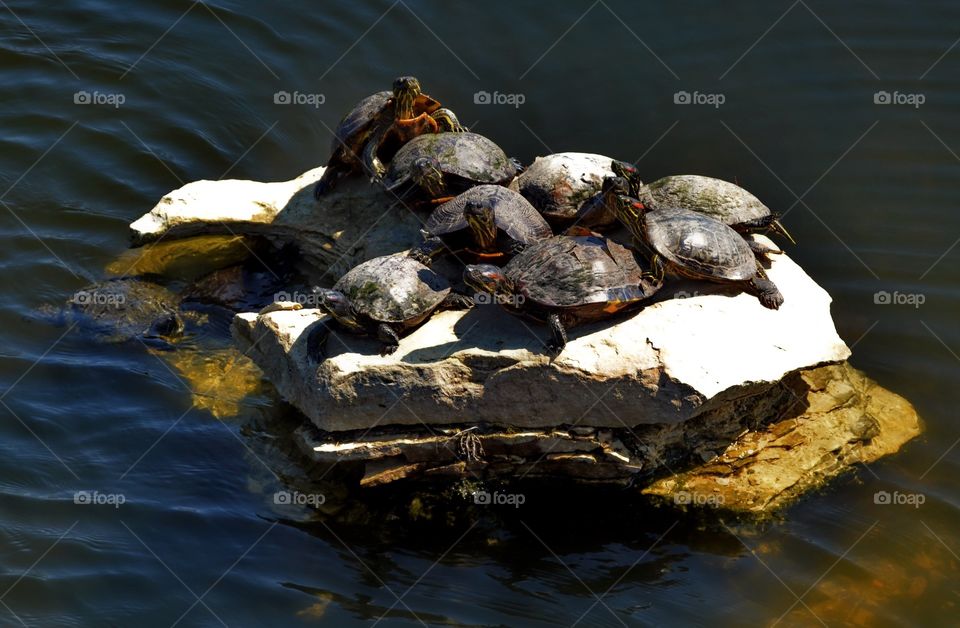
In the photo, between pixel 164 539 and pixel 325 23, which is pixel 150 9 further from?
pixel 164 539

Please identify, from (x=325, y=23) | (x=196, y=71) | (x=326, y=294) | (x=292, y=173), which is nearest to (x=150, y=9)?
(x=196, y=71)

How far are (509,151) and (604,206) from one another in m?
3.27

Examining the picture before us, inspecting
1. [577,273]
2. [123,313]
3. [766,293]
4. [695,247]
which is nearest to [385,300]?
[577,273]

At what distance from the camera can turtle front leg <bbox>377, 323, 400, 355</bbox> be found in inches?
316

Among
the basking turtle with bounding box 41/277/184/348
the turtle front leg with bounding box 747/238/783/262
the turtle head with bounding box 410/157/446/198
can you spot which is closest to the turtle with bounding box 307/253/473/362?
the turtle head with bounding box 410/157/446/198

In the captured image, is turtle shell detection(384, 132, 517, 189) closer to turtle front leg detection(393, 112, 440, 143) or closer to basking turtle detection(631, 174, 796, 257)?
turtle front leg detection(393, 112, 440, 143)

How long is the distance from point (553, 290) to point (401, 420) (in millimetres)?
1567

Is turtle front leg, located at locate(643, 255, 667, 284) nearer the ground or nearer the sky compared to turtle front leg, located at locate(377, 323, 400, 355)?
nearer the sky

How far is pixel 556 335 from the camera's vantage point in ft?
25.6

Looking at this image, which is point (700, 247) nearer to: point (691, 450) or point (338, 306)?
point (691, 450)

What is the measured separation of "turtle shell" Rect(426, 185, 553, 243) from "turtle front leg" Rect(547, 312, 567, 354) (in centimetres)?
101

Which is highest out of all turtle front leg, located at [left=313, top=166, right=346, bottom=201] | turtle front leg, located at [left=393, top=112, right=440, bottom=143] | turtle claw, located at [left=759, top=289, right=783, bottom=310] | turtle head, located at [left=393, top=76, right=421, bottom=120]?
turtle head, located at [left=393, top=76, right=421, bottom=120]

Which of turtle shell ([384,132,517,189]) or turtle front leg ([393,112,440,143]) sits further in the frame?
turtle front leg ([393,112,440,143])

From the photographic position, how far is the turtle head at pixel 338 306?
791 centimetres
